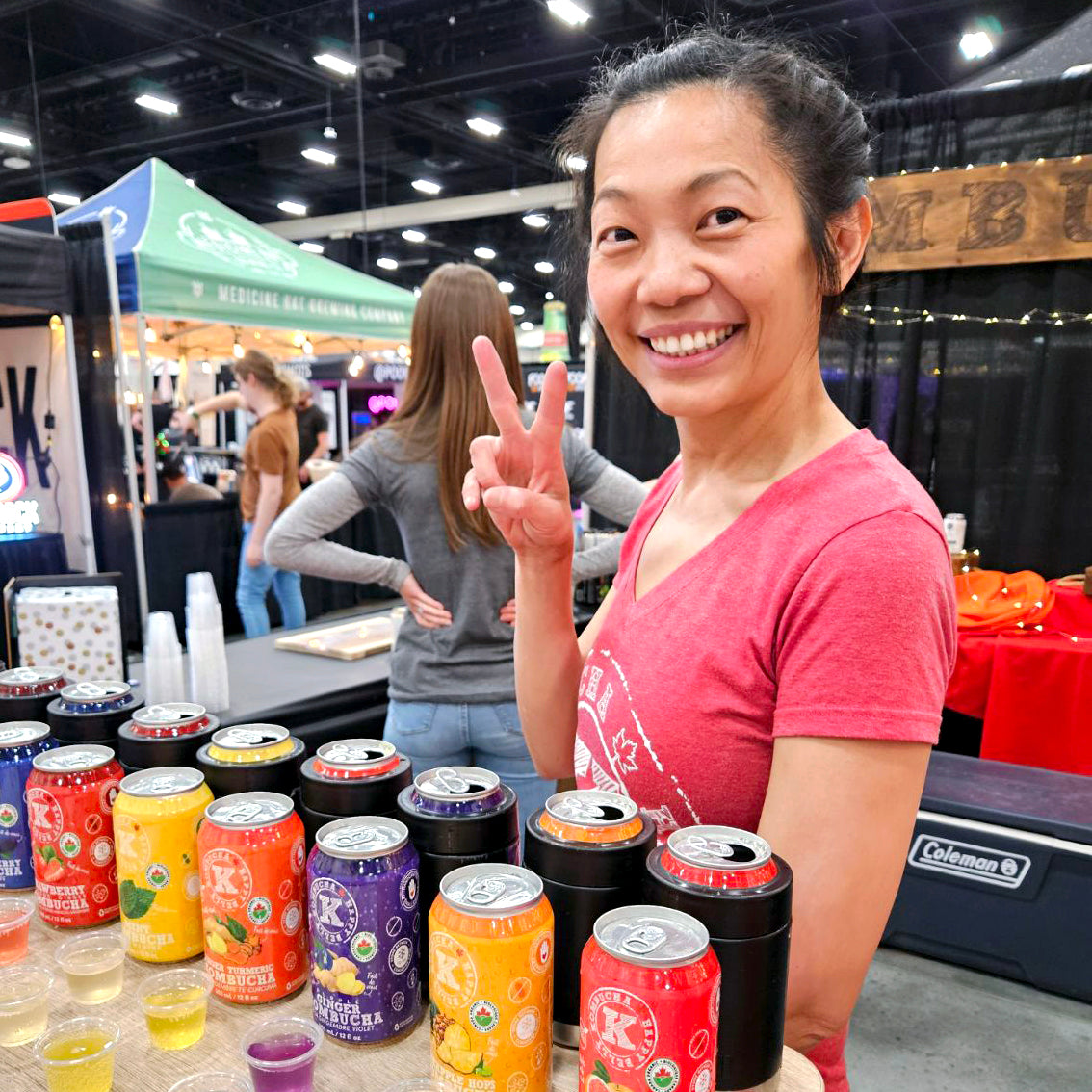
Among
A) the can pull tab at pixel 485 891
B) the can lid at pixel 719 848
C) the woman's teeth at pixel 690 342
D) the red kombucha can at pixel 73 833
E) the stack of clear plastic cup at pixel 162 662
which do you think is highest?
the woman's teeth at pixel 690 342

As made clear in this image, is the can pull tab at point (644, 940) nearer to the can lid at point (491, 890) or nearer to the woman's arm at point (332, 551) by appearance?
the can lid at point (491, 890)

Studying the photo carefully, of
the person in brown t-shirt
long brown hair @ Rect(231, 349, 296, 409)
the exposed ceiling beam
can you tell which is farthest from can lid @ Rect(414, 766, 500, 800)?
the exposed ceiling beam

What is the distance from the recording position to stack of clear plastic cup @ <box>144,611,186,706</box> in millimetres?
1973

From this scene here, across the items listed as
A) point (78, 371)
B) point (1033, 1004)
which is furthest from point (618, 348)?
point (78, 371)

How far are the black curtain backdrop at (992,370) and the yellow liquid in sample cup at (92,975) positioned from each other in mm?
2801

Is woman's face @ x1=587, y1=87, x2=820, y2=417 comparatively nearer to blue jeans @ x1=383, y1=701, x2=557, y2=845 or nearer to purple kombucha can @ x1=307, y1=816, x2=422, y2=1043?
purple kombucha can @ x1=307, y1=816, x2=422, y2=1043

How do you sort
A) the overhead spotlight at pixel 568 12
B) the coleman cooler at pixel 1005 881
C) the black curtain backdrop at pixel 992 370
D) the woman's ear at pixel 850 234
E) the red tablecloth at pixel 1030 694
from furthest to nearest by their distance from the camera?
the overhead spotlight at pixel 568 12 → the black curtain backdrop at pixel 992 370 → the red tablecloth at pixel 1030 694 → the coleman cooler at pixel 1005 881 → the woman's ear at pixel 850 234

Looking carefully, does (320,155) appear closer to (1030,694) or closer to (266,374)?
(266,374)

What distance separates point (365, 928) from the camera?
27.9 inches

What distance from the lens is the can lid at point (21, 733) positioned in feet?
3.24

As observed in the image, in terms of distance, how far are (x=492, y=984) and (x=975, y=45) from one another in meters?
6.19

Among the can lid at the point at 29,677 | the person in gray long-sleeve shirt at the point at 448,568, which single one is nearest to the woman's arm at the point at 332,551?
the person in gray long-sleeve shirt at the point at 448,568

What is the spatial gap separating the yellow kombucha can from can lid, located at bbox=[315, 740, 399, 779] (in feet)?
0.42

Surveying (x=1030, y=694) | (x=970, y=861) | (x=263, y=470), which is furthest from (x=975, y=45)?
(x=970, y=861)
